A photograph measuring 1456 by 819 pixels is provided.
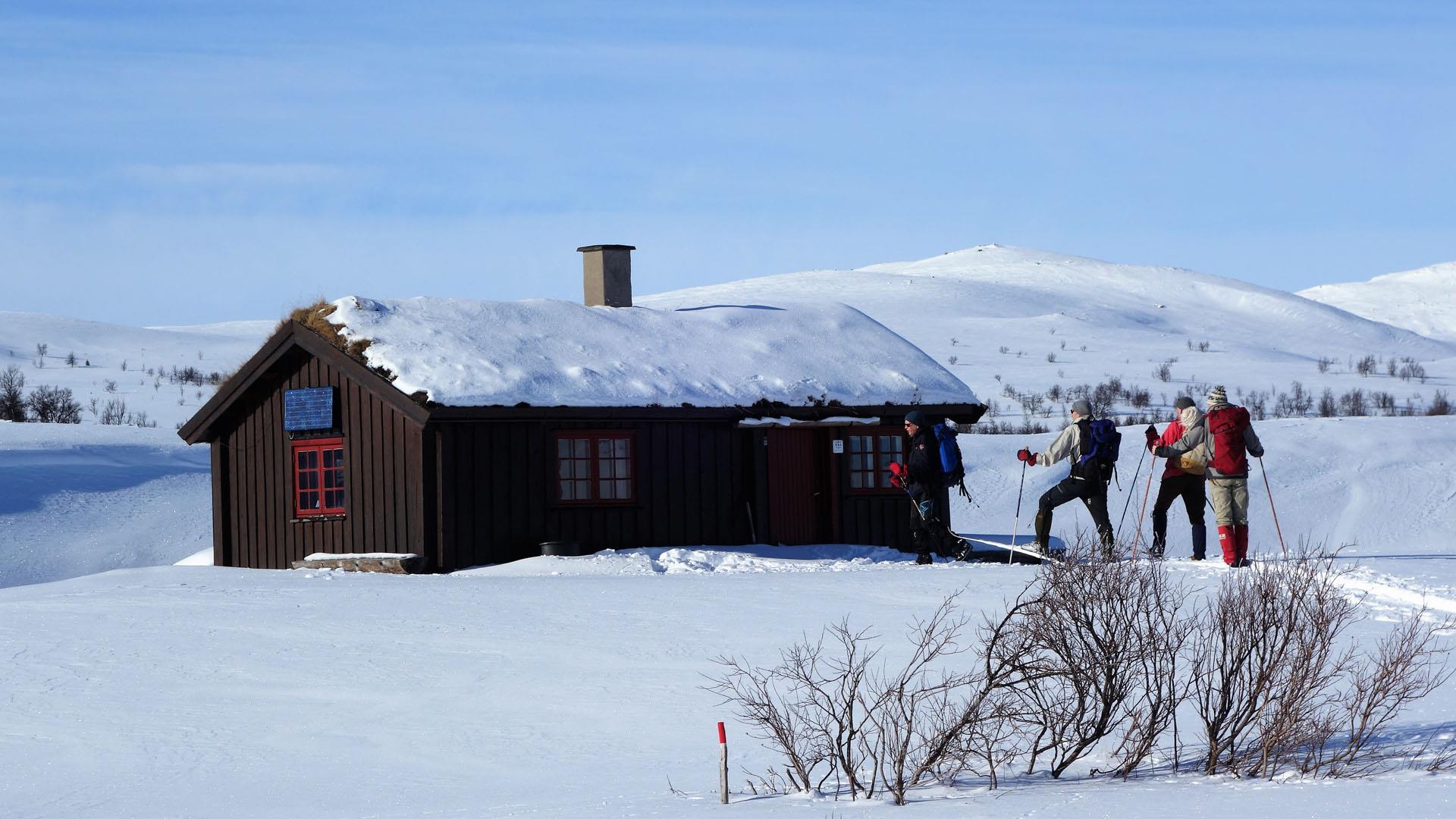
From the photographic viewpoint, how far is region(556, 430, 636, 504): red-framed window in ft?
60.9

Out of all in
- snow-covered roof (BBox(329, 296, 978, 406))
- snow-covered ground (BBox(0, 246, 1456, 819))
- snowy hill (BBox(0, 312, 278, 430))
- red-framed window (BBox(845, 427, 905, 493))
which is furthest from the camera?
snowy hill (BBox(0, 312, 278, 430))

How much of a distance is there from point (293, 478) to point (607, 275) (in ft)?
18.4

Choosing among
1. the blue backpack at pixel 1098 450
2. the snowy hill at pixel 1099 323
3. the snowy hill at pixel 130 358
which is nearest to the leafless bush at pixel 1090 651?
the blue backpack at pixel 1098 450

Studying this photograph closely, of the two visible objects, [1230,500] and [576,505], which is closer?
[1230,500]

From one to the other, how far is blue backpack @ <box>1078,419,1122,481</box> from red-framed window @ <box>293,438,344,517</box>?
8063 millimetres

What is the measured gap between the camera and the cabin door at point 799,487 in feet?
64.1

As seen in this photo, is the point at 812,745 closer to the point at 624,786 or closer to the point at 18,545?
the point at 624,786

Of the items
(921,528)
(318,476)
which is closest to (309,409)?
(318,476)

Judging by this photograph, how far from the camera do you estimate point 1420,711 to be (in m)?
9.47

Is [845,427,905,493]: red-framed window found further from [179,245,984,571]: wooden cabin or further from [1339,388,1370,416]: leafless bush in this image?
[1339,388,1370,416]: leafless bush

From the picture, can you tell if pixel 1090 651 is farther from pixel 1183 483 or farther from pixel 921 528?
pixel 921 528

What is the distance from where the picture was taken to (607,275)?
2284 cm

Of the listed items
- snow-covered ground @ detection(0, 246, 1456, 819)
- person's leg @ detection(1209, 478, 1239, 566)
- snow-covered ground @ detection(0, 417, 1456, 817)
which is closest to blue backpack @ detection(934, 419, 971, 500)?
snow-covered ground @ detection(0, 246, 1456, 819)

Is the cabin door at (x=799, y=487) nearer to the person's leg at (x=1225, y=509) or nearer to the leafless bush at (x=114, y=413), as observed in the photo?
the person's leg at (x=1225, y=509)
